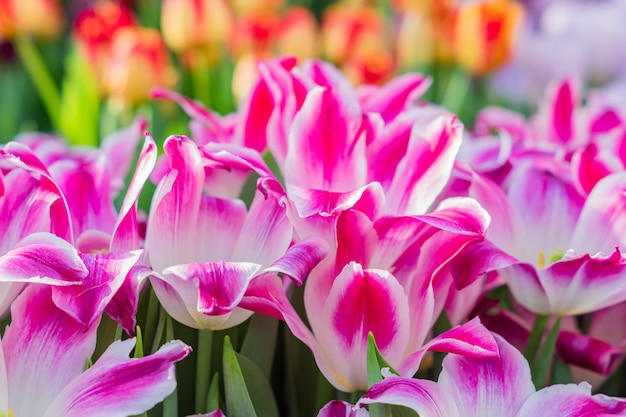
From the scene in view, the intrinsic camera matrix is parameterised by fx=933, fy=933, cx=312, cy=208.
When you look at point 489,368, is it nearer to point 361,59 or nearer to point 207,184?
point 207,184

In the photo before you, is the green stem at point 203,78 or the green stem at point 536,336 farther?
the green stem at point 203,78

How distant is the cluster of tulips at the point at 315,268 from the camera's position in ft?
1.44

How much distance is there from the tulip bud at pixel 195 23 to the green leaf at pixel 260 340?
0.84m

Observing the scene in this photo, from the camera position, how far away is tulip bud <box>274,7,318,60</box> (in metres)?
1.39

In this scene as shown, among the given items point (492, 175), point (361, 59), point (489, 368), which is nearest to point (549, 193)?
point (492, 175)

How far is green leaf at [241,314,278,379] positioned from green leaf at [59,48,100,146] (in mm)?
747

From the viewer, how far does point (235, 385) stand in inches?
18.5

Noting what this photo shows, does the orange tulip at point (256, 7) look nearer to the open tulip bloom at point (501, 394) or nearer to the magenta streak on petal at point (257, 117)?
the magenta streak on petal at point (257, 117)

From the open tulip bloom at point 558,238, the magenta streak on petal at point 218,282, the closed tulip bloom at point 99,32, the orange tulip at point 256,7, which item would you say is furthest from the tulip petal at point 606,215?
the orange tulip at point 256,7

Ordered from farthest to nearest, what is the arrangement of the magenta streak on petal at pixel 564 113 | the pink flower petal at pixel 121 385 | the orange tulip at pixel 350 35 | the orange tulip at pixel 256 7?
1. the orange tulip at pixel 256 7
2. the orange tulip at pixel 350 35
3. the magenta streak on petal at pixel 564 113
4. the pink flower petal at pixel 121 385

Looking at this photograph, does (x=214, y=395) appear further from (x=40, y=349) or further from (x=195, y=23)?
(x=195, y=23)

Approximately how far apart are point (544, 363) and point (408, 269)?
0.10 m

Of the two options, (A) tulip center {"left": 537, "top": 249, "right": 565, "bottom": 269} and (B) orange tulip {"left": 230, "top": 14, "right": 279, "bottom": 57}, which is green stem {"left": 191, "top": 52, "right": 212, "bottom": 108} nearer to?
(B) orange tulip {"left": 230, "top": 14, "right": 279, "bottom": 57}

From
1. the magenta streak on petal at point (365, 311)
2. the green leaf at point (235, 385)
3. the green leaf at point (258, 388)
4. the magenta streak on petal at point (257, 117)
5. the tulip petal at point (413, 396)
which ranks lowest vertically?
the green leaf at point (258, 388)
